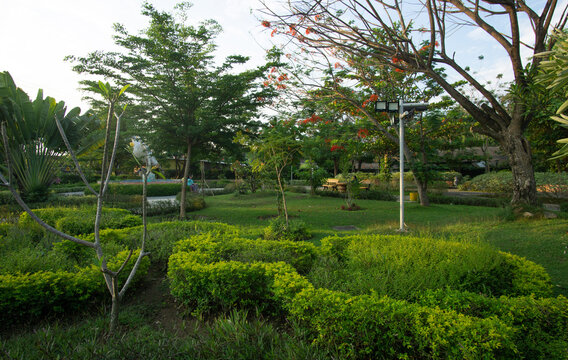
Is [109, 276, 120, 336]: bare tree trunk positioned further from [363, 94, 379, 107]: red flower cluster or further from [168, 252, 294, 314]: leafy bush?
[363, 94, 379, 107]: red flower cluster

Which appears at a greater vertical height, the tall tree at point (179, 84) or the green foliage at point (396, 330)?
the tall tree at point (179, 84)

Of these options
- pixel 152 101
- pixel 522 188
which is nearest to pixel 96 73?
pixel 152 101

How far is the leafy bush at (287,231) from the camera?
719 centimetres

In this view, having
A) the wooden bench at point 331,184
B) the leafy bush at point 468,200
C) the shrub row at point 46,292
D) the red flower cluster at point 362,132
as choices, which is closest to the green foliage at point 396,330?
the shrub row at point 46,292

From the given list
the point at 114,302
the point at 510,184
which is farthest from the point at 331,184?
the point at 114,302

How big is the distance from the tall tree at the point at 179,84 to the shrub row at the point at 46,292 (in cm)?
659

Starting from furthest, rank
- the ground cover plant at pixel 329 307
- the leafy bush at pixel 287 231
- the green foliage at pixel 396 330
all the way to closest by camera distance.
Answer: the leafy bush at pixel 287 231 → the ground cover plant at pixel 329 307 → the green foliage at pixel 396 330

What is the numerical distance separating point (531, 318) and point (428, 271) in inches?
41.6

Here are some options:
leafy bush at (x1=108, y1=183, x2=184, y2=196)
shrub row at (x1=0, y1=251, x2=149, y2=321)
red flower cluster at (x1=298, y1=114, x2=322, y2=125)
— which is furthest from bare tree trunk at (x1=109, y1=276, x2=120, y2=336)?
leafy bush at (x1=108, y1=183, x2=184, y2=196)

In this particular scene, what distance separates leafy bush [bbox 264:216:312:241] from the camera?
719 centimetres

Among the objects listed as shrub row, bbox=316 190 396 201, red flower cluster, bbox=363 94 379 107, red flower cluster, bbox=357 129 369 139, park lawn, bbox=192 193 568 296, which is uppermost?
red flower cluster, bbox=363 94 379 107

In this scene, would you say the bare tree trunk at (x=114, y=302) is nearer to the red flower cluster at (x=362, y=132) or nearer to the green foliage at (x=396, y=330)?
the green foliage at (x=396, y=330)

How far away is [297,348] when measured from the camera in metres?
2.21

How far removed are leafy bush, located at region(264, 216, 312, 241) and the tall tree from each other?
4.19 metres
